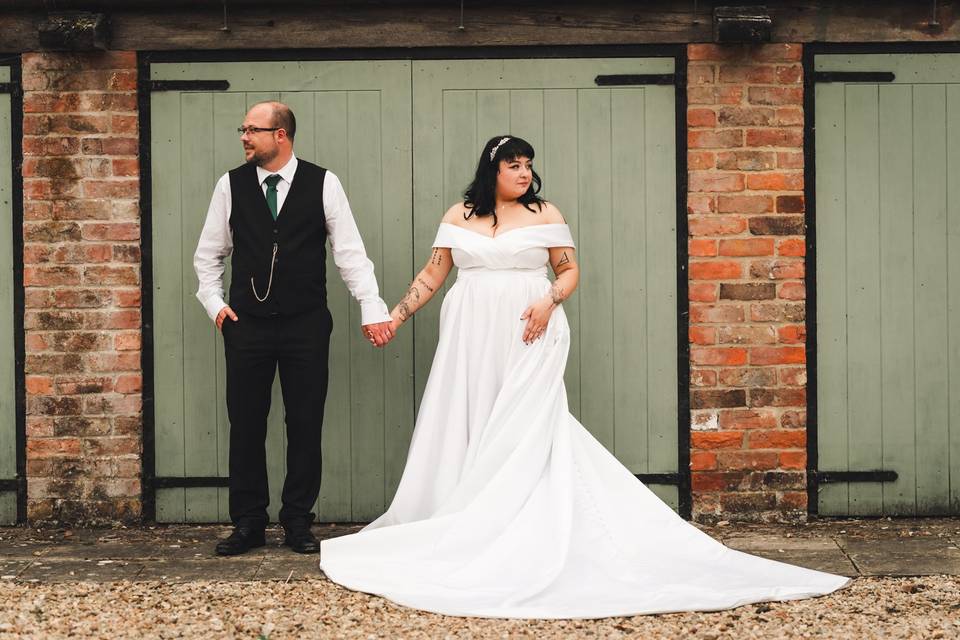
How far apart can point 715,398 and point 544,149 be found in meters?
1.40

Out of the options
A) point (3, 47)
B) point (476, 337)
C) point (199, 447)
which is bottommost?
point (199, 447)

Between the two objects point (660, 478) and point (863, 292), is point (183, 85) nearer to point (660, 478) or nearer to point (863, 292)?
point (660, 478)

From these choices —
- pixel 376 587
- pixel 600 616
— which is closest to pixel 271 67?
pixel 376 587

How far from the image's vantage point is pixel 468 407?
15.8ft

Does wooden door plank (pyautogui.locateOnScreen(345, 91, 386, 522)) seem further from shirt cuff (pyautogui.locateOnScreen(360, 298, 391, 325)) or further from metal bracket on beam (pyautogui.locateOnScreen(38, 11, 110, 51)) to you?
metal bracket on beam (pyautogui.locateOnScreen(38, 11, 110, 51))

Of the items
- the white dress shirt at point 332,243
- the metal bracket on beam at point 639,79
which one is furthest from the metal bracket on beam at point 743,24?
the white dress shirt at point 332,243

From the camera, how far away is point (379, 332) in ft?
15.8

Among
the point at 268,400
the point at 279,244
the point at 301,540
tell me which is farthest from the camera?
the point at 268,400

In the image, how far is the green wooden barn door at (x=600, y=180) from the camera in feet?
17.6

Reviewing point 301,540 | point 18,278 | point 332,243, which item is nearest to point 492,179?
point 332,243

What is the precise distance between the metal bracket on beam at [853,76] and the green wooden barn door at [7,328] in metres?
3.77

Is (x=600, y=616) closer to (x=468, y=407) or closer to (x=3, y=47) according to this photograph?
(x=468, y=407)

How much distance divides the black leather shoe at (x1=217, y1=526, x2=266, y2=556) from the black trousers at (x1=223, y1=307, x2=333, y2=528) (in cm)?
3

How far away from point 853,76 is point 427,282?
222 centimetres
